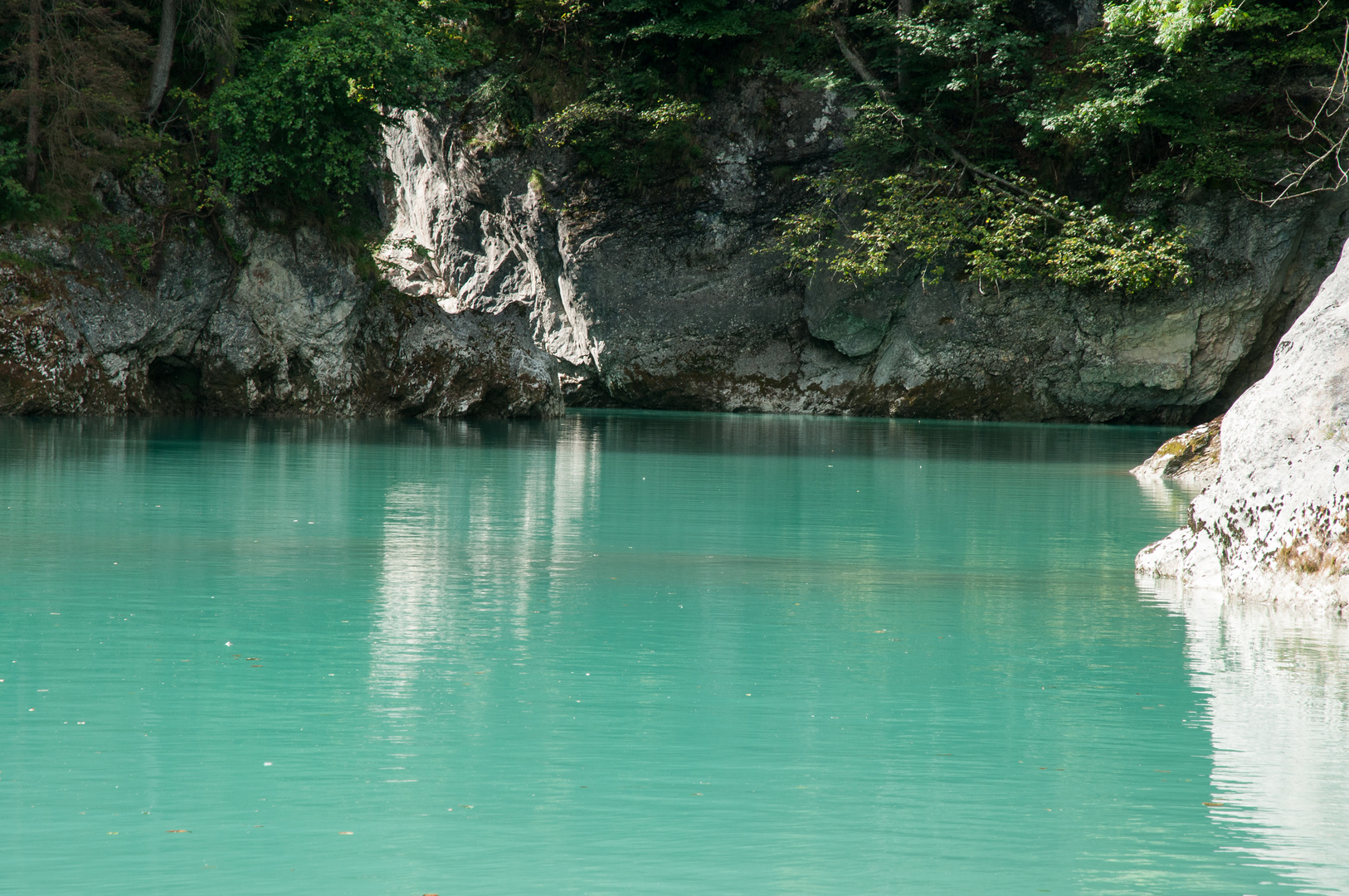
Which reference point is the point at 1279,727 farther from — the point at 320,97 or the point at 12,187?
the point at 320,97

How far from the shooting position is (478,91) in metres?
32.9

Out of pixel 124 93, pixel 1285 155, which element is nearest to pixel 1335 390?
pixel 124 93

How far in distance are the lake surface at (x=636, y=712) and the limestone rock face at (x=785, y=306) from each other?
2250 cm

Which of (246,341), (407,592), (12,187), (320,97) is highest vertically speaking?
(320,97)

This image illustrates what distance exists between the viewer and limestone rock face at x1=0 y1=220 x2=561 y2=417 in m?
22.0

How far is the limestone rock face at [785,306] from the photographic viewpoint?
31.0 meters

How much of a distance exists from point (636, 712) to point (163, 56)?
23.0 m

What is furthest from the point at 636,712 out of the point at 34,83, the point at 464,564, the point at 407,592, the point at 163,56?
the point at 163,56

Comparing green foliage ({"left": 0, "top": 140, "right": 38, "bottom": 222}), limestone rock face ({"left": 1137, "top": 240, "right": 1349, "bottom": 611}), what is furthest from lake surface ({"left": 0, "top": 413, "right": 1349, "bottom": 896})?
green foliage ({"left": 0, "top": 140, "right": 38, "bottom": 222})

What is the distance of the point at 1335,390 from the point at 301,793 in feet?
20.1

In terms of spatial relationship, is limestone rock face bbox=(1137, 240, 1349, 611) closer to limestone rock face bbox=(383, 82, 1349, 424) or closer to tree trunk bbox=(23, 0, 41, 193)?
tree trunk bbox=(23, 0, 41, 193)

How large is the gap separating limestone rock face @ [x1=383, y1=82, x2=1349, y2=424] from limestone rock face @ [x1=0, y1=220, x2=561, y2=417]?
664 centimetres

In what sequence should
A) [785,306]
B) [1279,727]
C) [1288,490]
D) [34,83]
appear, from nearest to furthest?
1. [1279,727]
2. [1288,490]
3. [34,83]
4. [785,306]

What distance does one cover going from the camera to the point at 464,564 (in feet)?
26.7
